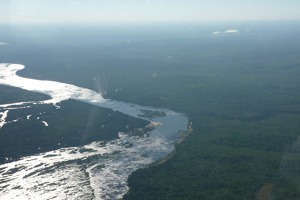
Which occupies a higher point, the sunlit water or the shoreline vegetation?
the shoreline vegetation

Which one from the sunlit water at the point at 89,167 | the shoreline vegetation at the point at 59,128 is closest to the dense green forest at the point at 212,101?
the sunlit water at the point at 89,167

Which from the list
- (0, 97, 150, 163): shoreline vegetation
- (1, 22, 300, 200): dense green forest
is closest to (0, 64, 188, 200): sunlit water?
(0, 97, 150, 163): shoreline vegetation

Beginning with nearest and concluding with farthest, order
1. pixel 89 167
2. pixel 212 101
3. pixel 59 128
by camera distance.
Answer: pixel 89 167 → pixel 59 128 → pixel 212 101

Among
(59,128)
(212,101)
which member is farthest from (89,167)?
(212,101)

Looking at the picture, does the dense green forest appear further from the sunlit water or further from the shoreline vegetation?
the shoreline vegetation

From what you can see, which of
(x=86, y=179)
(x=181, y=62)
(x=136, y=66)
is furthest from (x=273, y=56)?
(x=86, y=179)

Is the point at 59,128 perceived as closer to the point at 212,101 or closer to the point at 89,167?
the point at 89,167
